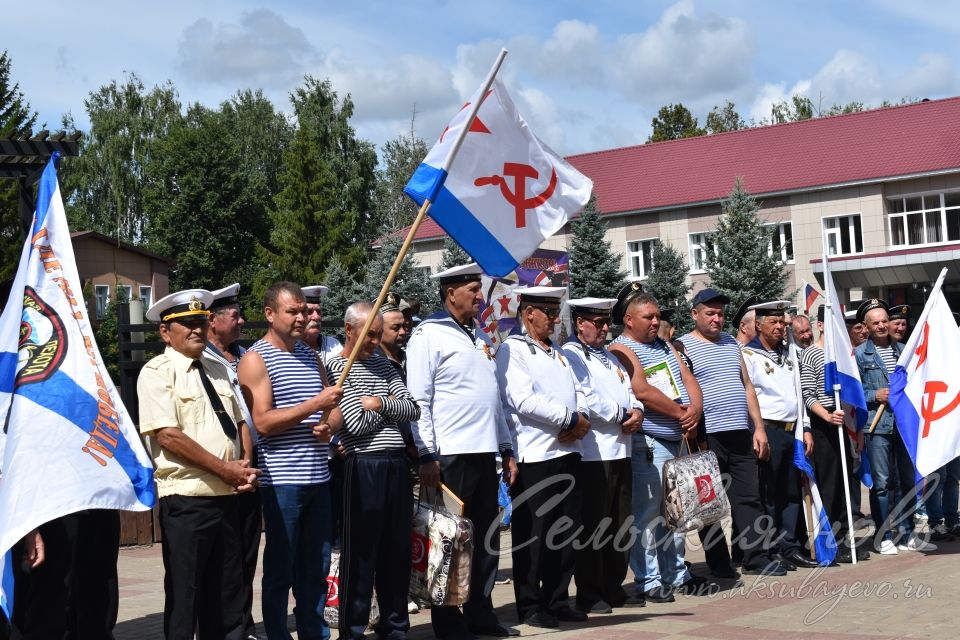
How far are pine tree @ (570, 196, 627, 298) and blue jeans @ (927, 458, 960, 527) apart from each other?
23.3 m

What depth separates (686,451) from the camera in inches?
355

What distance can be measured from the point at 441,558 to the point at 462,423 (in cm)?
87

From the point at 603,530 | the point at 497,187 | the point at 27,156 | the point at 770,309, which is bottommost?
the point at 603,530

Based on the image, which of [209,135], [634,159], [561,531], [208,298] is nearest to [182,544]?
[208,298]

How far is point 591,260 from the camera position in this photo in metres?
34.8

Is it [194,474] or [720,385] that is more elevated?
[720,385]

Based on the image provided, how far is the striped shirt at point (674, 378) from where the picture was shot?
8898 mm

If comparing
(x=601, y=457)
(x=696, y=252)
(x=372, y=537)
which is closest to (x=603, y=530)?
(x=601, y=457)

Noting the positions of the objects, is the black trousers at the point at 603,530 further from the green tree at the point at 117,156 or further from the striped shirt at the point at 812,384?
the green tree at the point at 117,156

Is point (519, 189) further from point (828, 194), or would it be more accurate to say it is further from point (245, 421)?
point (828, 194)

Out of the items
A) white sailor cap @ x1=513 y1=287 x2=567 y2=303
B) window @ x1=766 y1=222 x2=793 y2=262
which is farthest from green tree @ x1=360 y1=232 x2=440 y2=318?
white sailor cap @ x1=513 y1=287 x2=567 y2=303

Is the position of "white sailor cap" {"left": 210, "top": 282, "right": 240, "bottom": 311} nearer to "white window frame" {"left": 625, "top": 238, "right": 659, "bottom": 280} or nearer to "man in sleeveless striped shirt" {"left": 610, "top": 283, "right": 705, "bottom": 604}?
"man in sleeveless striped shirt" {"left": 610, "top": 283, "right": 705, "bottom": 604}

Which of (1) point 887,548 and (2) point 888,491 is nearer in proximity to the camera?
(1) point 887,548

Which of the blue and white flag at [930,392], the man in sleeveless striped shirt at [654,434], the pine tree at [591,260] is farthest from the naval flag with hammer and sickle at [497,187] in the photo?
the pine tree at [591,260]
